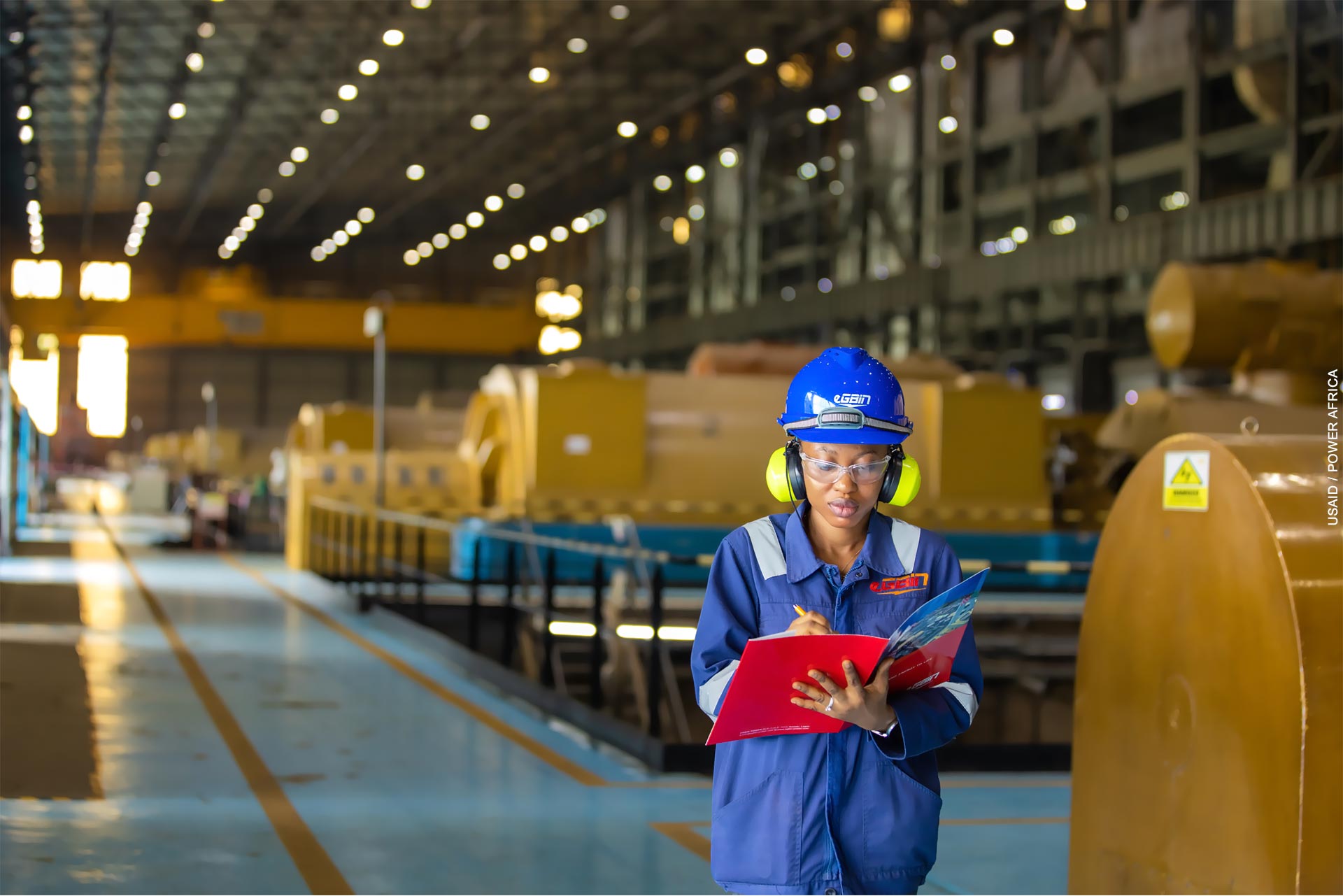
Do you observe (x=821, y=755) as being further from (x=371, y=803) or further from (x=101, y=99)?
(x=101, y=99)

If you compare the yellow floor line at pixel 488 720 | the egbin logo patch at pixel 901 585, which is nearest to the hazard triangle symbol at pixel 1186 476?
the egbin logo patch at pixel 901 585

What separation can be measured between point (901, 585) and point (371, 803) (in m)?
4.58

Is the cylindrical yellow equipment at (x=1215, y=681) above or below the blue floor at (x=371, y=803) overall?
above

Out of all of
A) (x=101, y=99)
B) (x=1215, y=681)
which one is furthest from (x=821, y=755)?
(x=101, y=99)

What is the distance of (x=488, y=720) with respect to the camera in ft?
30.2

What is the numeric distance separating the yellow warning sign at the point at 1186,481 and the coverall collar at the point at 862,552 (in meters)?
1.83

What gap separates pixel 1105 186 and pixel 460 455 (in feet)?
41.1

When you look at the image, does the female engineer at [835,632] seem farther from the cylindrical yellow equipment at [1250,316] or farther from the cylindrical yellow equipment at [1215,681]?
the cylindrical yellow equipment at [1250,316]

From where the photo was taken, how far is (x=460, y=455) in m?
19.4

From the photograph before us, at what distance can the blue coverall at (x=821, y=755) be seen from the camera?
2.86 m

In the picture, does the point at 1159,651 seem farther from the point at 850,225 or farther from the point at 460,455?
the point at 850,225

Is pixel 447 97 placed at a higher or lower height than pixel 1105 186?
higher

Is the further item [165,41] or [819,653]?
[165,41]

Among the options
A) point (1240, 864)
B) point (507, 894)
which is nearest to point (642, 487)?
point (507, 894)
